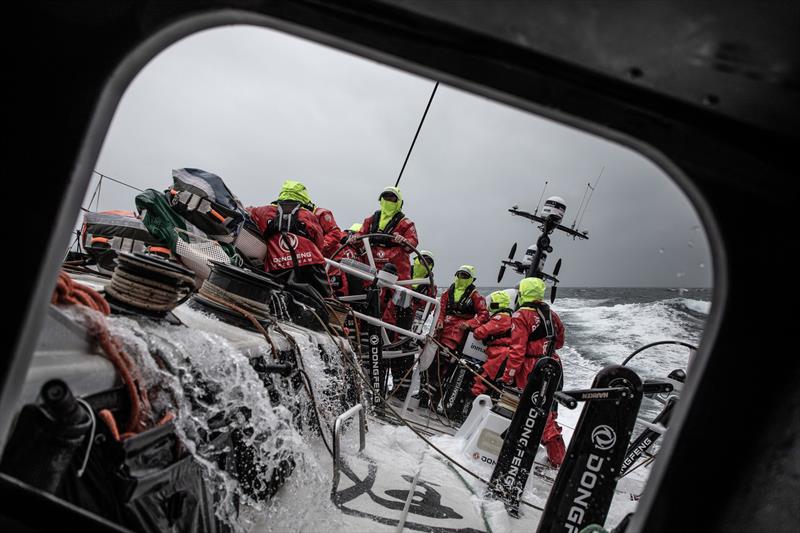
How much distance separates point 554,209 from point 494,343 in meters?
5.06

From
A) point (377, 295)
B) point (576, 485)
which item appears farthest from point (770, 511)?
point (377, 295)

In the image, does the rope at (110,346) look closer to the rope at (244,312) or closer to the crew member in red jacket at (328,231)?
the rope at (244,312)

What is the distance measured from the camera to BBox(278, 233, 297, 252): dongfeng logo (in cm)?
499

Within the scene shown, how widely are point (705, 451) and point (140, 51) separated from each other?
121 cm

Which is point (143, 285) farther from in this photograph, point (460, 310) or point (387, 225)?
point (460, 310)

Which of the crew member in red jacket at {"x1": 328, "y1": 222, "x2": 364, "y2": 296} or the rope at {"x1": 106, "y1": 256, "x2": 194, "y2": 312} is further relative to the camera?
the crew member in red jacket at {"x1": 328, "y1": 222, "x2": 364, "y2": 296}

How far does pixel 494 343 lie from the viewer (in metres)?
7.88

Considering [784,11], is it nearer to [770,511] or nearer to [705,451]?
[705,451]

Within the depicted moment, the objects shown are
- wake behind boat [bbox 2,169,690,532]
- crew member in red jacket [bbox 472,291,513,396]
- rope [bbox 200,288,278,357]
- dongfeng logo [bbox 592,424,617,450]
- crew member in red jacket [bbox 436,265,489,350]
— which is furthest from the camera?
crew member in red jacket [bbox 436,265,489,350]

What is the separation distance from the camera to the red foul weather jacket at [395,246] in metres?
7.10

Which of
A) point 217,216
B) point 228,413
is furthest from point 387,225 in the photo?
point 228,413

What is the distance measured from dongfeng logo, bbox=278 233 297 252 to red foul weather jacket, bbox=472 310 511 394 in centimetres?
348

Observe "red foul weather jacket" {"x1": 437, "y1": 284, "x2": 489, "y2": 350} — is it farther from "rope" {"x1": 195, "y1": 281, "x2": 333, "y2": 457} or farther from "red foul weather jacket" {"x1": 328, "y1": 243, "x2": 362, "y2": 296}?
"rope" {"x1": 195, "y1": 281, "x2": 333, "y2": 457}

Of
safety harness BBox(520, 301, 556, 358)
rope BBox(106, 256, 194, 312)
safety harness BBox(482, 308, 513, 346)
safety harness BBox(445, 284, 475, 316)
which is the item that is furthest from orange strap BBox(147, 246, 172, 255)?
safety harness BBox(445, 284, 475, 316)
